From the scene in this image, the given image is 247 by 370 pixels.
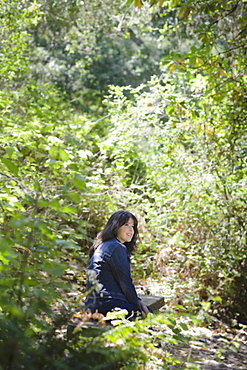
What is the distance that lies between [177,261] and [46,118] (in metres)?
3.15

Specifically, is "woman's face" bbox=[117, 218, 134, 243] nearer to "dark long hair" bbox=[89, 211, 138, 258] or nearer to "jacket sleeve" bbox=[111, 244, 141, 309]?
"dark long hair" bbox=[89, 211, 138, 258]

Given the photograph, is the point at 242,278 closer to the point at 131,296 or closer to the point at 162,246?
the point at 162,246

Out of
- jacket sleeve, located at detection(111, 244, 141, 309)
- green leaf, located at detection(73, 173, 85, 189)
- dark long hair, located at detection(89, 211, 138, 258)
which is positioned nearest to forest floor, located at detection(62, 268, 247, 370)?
jacket sleeve, located at detection(111, 244, 141, 309)

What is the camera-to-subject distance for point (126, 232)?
15.2 feet

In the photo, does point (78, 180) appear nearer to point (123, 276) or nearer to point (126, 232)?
point (123, 276)

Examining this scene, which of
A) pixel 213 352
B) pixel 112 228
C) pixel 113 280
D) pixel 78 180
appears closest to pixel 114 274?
pixel 113 280

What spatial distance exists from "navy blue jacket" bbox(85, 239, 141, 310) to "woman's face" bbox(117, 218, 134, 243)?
0.40 meters

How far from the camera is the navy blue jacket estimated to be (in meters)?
4.08

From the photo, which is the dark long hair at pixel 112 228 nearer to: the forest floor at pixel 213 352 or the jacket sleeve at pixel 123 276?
the jacket sleeve at pixel 123 276

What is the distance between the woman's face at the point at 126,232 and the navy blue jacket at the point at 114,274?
404 millimetres

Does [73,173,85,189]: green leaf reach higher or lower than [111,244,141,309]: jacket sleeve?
higher

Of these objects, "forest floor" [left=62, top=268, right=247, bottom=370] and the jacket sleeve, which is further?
"forest floor" [left=62, top=268, right=247, bottom=370]

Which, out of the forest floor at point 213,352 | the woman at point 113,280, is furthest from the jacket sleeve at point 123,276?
the forest floor at point 213,352

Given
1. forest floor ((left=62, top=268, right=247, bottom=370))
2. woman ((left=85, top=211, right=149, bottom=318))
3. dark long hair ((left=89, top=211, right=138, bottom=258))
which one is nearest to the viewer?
woman ((left=85, top=211, right=149, bottom=318))
